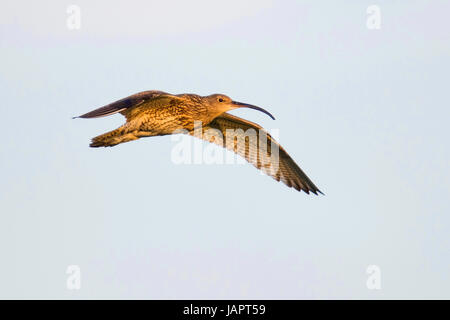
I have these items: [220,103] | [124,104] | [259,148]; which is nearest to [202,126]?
[220,103]

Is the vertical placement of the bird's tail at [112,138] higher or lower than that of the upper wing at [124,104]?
lower

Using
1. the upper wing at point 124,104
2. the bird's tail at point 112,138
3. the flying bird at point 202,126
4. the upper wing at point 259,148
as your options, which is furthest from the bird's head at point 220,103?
the bird's tail at point 112,138

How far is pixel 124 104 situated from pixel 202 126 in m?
1.98

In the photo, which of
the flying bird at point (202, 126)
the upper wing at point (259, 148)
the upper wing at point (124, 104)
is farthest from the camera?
the upper wing at point (259, 148)

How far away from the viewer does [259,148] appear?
14.9m

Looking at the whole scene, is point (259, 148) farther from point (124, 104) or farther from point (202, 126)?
point (124, 104)

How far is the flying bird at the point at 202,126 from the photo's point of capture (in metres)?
12.5

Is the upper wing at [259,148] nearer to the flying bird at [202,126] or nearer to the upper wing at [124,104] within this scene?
the flying bird at [202,126]

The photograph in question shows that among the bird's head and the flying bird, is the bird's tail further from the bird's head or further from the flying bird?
the bird's head

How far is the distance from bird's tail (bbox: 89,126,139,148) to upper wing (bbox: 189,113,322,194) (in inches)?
79.3

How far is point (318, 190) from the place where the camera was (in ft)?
48.0

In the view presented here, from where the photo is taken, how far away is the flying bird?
493 inches
